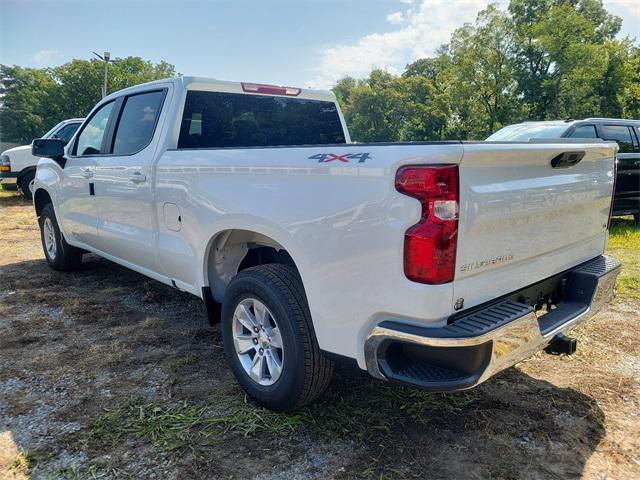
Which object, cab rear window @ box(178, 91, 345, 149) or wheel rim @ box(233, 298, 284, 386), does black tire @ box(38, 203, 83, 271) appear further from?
wheel rim @ box(233, 298, 284, 386)

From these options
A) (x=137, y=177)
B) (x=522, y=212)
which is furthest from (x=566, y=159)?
(x=137, y=177)

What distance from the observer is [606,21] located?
41.6m

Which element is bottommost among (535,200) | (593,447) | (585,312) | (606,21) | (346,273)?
(593,447)

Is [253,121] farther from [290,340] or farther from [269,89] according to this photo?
[290,340]

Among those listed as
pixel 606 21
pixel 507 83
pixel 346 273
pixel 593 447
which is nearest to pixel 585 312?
pixel 593 447

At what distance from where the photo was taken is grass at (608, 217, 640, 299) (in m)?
5.16

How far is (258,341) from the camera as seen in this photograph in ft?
9.23

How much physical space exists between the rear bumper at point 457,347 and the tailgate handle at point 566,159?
0.74 metres

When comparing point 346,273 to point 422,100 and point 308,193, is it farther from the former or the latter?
point 422,100

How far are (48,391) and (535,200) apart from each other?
3.08 metres

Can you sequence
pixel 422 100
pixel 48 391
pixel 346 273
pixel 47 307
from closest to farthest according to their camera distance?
pixel 346 273, pixel 48 391, pixel 47 307, pixel 422 100

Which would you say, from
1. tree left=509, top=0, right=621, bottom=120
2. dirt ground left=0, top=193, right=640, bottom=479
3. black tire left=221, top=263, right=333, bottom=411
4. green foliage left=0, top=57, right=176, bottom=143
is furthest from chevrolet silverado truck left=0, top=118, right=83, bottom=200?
green foliage left=0, top=57, right=176, bottom=143

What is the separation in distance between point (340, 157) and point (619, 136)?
831cm

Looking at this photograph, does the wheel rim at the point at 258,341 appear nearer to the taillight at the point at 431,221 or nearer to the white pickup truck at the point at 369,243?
the white pickup truck at the point at 369,243
